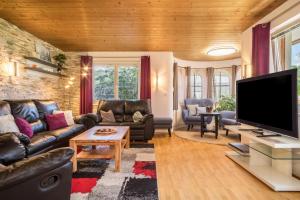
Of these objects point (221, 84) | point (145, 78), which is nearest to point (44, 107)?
point (145, 78)

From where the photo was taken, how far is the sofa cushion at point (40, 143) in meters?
2.87

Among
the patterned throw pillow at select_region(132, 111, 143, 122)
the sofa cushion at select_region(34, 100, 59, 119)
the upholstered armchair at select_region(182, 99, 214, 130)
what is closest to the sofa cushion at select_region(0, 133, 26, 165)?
the sofa cushion at select_region(34, 100, 59, 119)

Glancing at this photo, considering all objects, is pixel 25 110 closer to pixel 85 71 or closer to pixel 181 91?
pixel 85 71

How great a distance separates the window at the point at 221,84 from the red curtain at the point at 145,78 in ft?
9.41

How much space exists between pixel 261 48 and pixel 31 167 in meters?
3.85

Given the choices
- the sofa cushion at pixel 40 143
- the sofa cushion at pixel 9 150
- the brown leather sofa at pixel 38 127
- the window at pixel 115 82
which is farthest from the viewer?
the window at pixel 115 82

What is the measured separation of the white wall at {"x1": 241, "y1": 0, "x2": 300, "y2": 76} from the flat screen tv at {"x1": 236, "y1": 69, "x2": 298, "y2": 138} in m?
1.00

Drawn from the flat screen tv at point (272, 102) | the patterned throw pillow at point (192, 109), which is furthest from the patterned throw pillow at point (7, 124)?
the patterned throw pillow at point (192, 109)

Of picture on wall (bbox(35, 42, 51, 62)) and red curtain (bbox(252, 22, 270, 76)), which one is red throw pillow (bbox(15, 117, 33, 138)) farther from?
red curtain (bbox(252, 22, 270, 76))

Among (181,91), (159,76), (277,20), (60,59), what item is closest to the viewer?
(277,20)

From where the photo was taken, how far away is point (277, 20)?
11.6 ft

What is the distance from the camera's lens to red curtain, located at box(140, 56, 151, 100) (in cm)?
646

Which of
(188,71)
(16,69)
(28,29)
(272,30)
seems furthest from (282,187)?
(188,71)

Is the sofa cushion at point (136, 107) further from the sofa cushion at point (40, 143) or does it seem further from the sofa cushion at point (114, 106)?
the sofa cushion at point (40, 143)
